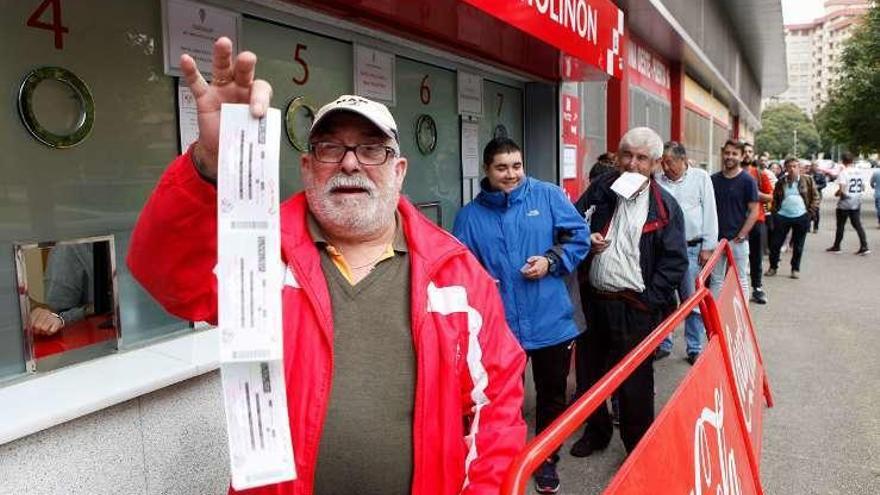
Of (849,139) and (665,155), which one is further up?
(849,139)

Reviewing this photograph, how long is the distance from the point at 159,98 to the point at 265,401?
1.87 m

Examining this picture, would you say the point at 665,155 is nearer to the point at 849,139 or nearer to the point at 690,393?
the point at 690,393

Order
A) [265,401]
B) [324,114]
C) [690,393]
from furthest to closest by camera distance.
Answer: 1. [690,393]
2. [324,114]
3. [265,401]

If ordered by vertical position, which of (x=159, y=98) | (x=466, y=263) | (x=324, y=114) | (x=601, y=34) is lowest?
(x=466, y=263)

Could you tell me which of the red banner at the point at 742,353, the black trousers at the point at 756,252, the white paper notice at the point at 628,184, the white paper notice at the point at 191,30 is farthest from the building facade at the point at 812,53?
the white paper notice at the point at 191,30

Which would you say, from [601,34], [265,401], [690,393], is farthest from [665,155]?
[265,401]

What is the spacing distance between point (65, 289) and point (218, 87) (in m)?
1.54

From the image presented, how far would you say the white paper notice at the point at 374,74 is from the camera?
4070 millimetres

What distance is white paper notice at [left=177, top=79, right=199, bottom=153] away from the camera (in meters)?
2.86

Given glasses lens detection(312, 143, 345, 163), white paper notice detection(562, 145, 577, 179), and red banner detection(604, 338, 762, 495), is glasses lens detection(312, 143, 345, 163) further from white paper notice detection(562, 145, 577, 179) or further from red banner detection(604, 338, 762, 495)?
white paper notice detection(562, 145, 577, 179)

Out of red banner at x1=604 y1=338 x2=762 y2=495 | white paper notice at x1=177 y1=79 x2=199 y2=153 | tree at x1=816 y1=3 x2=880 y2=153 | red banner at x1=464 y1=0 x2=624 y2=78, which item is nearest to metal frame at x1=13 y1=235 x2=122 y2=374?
white paper notice at x1=177 y1=79 x2=199 y2=153

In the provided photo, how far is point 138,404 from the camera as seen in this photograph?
8.03 ft

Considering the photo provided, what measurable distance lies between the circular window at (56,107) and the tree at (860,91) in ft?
85.9

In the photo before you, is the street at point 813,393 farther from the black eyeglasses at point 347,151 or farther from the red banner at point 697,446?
the black eyeglasses at point 347,151
